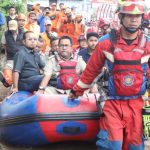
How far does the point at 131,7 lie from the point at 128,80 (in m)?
0.70

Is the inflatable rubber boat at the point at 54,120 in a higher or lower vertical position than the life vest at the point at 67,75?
Answer: lower

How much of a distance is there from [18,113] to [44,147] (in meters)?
0.58

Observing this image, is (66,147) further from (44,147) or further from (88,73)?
(88,73)

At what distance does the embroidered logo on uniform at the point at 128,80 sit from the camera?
421 cm

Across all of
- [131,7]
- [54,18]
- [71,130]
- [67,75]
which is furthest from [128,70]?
[54,18]

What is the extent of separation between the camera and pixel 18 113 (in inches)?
203

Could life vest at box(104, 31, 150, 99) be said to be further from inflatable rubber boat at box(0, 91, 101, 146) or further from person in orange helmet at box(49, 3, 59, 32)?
person in orange helmet at box(49, 3, 59, 32)

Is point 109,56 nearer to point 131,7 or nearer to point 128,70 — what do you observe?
point 128,70

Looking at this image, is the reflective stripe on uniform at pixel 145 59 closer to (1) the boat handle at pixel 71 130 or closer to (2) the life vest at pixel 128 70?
(2) the life vest at pixel 128 70

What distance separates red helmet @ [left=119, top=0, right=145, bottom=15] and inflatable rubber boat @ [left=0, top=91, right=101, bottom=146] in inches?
50.0

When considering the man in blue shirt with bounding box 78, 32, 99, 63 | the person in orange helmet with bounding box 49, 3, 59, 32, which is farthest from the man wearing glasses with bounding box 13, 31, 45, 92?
the person in orange helmet with bounding box 49, 3, 59, 32

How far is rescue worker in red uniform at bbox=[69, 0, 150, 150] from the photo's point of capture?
4.20 metres

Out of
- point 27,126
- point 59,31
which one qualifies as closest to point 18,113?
point 27,126

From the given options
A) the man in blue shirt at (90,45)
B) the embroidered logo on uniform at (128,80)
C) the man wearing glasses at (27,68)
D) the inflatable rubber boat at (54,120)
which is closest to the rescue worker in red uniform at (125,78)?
the embroidered logo on uniform at (128,80)
